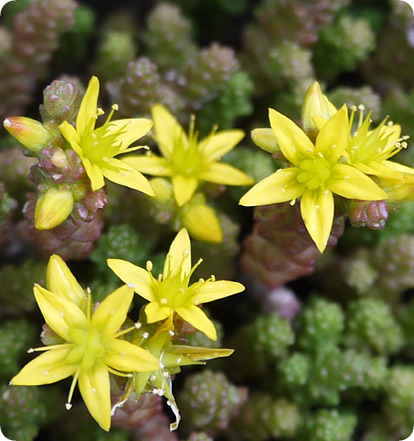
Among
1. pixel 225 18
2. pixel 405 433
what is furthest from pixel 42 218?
pixel 225 18

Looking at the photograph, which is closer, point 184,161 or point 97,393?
point 97,393

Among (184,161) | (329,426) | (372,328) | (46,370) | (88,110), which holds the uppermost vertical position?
(88,110)

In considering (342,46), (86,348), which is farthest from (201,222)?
(342,46)

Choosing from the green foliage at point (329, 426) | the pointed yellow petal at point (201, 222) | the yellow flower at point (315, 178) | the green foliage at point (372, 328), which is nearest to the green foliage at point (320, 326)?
the green foliage at point (372, 328)

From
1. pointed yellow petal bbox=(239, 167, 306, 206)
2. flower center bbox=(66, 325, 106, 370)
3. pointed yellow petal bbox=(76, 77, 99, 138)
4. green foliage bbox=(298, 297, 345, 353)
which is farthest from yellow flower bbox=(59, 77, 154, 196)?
green foliage bbox=(298, 297, 345, 353)

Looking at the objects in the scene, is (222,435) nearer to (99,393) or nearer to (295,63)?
(99,393)

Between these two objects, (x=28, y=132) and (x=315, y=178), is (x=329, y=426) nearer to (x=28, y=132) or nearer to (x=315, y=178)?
(x=315, y=178)

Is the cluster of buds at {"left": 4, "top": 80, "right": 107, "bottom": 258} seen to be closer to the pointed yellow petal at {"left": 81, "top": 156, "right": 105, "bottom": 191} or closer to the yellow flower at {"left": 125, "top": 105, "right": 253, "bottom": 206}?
the pointed yellow petal at {"left": 81, "top": 156, "right": 105, "bottom": 191}
